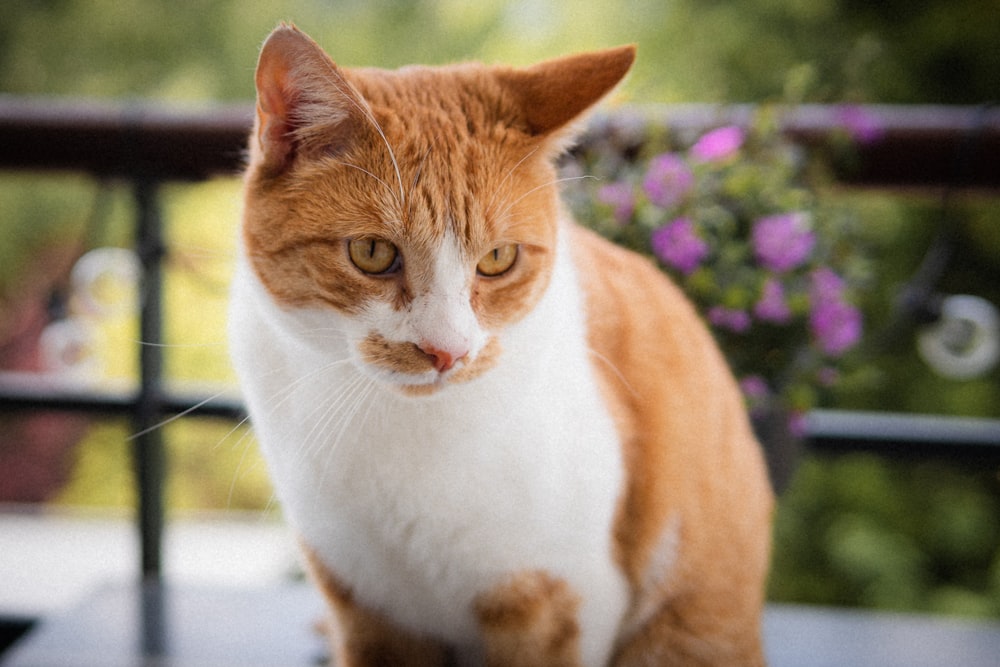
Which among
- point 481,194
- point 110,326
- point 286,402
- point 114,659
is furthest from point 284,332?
point 110,326

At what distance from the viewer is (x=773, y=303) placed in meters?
1.06

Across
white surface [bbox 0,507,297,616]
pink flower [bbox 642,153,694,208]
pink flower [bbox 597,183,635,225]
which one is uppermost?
pink flower [bbox 642,153,694,208]

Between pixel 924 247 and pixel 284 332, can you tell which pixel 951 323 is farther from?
pixel 924 247

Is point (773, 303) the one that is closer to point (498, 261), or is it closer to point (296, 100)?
point (498, 261)

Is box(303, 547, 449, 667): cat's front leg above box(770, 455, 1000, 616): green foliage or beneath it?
above

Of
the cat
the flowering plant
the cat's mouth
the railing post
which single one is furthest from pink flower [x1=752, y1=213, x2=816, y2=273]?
the railing post

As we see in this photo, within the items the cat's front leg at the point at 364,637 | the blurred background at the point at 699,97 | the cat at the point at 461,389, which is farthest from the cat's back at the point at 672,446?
the blurred background at the point at 699,97

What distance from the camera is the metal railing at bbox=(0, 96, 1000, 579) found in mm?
1201

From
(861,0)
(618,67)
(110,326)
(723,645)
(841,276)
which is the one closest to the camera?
(618,67)

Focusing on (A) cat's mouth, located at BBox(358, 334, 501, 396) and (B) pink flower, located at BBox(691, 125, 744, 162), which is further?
(B) pink flower, located at BBox(691, 125, 744, 162)

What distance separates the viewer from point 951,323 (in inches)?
48.8

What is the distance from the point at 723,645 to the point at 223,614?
0.69 metres

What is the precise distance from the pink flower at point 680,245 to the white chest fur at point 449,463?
0.26m

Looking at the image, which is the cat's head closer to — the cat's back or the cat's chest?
the cat's chest
